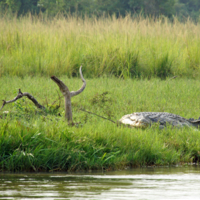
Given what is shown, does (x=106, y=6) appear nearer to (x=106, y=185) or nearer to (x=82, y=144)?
(x=82, y=144)

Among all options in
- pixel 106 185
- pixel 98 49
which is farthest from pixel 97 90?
pixel 106 185

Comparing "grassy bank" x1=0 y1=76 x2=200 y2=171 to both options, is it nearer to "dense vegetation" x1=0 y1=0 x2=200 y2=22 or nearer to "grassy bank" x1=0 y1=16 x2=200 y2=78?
"grassy bank" x1=0 y1=16 x2=200 y2=78

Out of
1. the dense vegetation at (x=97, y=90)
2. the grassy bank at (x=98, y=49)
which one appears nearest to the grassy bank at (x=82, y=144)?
the dense vegetation at (x=97, y=90)

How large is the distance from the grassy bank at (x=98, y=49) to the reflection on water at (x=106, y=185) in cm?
758

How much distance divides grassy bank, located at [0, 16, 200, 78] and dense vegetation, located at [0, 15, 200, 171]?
0.03m

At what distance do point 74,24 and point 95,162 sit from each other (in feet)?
33.9

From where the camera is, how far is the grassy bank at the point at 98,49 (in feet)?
41.3

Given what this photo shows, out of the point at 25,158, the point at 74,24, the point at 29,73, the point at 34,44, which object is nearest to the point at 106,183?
the point at 25,158

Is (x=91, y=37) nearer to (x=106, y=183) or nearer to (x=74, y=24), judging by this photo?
(x=74, y=24)

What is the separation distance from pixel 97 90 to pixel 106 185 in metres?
6.28

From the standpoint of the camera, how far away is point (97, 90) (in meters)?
10.5

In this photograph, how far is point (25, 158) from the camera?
5.10 meters

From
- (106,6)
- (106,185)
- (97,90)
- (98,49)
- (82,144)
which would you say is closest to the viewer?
(106,185)

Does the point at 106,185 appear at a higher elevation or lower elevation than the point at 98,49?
lower
